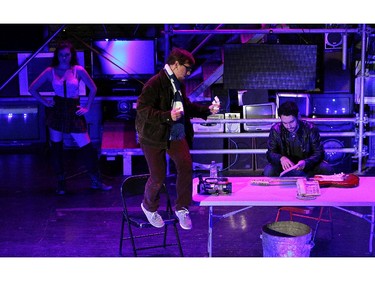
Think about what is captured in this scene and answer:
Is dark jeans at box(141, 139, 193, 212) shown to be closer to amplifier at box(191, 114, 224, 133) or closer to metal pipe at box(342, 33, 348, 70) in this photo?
amplifier at box(191, 114, 224, 133)

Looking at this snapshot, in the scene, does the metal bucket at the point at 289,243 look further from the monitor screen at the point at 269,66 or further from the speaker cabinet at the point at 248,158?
the speaker cabinet at the point at 248,158

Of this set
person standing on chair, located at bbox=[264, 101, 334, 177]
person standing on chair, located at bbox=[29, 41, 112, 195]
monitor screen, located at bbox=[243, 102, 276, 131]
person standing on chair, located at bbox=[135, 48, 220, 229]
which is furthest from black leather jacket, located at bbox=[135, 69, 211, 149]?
monitor screen, located at bbox=[243, 102, 276, 131]

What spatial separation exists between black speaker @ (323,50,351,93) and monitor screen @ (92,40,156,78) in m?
2.67

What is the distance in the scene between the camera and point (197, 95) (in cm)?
953

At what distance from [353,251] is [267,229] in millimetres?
1144

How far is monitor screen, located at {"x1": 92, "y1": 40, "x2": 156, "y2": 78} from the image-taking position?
9.87m

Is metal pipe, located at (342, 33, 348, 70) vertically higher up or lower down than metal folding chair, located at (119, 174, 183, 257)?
higher up

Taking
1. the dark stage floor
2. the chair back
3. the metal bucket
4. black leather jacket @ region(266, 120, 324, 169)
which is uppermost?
black leather jacket @ region(266, 120, 324, 169)

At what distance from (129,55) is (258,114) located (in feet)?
7.51

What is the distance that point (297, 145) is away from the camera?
652 centimetres

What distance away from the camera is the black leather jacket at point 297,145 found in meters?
6.47

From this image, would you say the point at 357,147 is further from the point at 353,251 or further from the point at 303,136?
the point at 353,251

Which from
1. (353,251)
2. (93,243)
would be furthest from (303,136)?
(93,243)

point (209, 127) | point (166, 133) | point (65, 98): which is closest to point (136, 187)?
point (166, 133)
